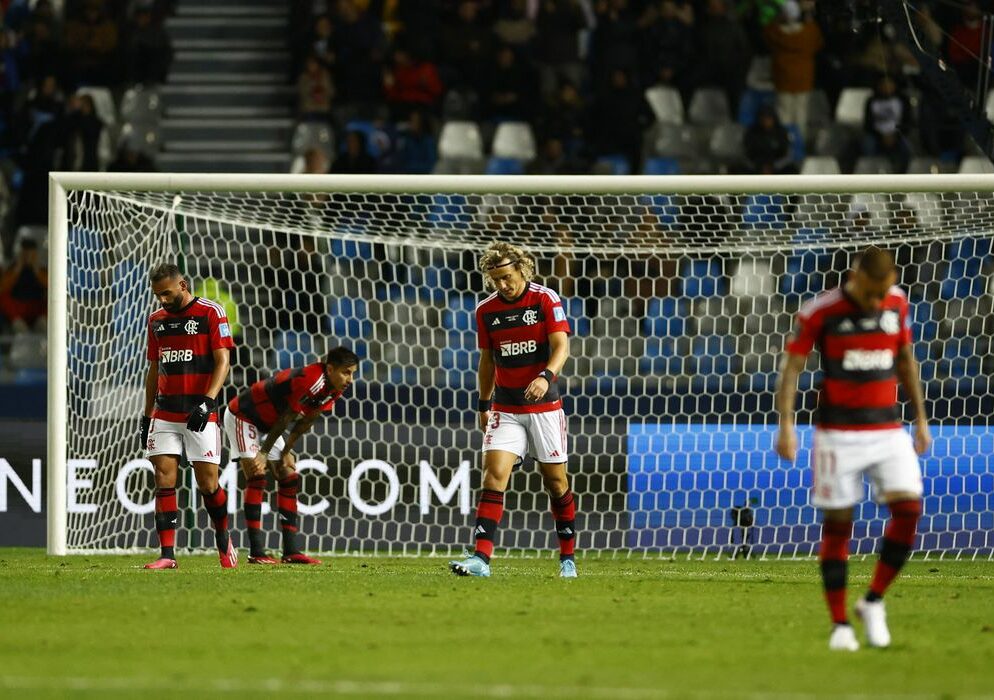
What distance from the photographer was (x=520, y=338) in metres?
9.95

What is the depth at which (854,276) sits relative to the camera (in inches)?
275

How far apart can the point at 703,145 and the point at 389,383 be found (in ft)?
21.2

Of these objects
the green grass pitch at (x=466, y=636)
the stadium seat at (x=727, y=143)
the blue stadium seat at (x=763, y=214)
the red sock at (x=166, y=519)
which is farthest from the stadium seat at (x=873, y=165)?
the red sock at (x=166, y=519)

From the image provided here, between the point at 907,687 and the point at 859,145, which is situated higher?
the point at 859,145

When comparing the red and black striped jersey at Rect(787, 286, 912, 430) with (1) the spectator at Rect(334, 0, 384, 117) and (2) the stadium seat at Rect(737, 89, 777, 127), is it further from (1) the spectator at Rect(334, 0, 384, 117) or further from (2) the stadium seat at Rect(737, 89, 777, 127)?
(1) the spectator at Rect(334, 0, 384, 117)

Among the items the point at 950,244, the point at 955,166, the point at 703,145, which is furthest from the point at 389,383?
the point at 955,166

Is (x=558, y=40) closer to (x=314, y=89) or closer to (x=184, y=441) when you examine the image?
(x=314, y=89)

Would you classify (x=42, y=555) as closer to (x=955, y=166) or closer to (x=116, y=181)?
(x=116, y=181)

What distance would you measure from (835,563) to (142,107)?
1431 cm

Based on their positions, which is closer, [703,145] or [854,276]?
[854,276]

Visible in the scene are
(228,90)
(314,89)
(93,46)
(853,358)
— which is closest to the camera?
(853,358)

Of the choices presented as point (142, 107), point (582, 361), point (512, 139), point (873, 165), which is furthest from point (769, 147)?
point (142, 107)

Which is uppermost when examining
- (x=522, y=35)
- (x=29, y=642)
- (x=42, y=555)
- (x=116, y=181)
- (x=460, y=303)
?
(x=522, y=35)

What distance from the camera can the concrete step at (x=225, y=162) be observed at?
19.1 meters
